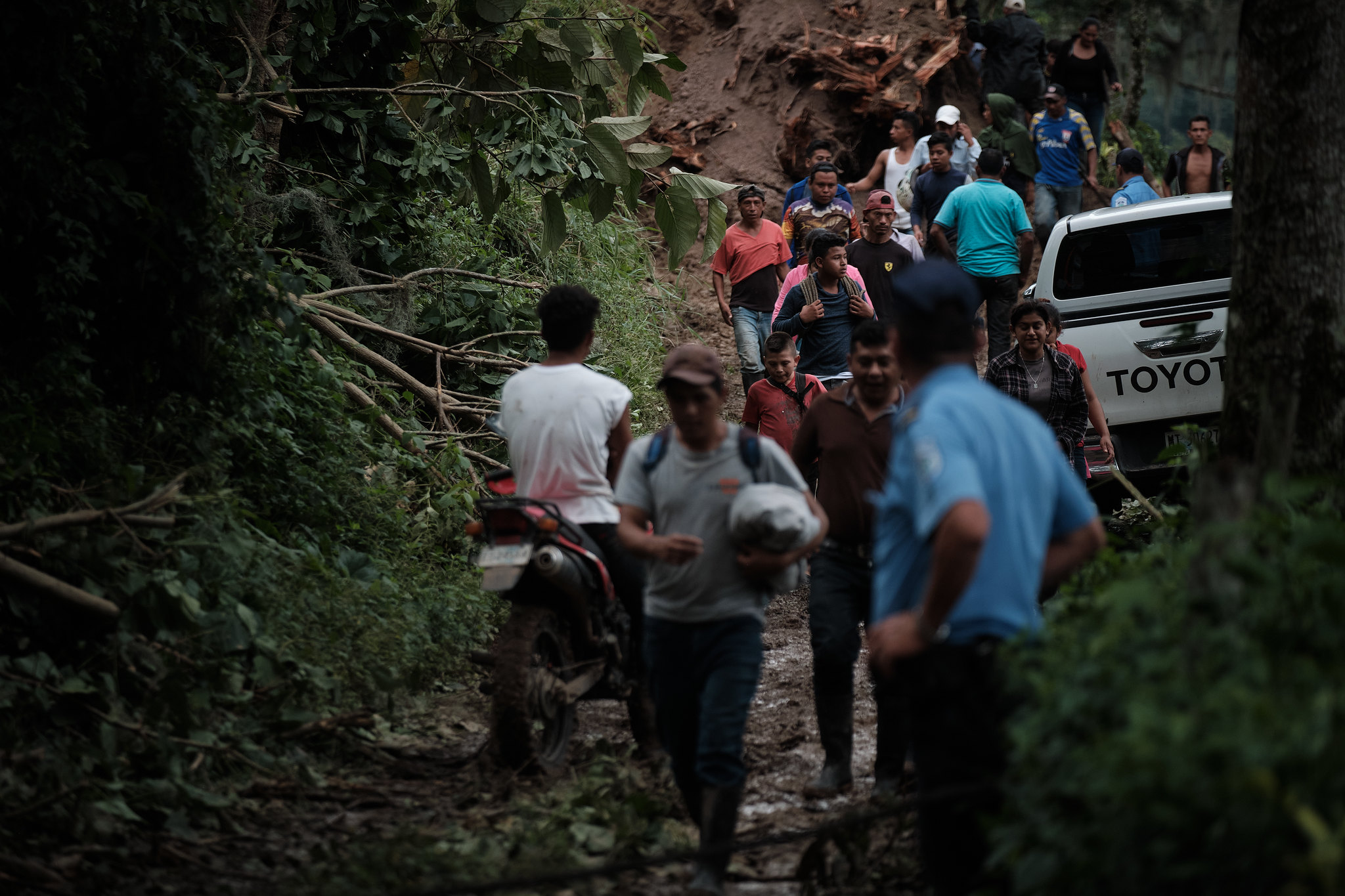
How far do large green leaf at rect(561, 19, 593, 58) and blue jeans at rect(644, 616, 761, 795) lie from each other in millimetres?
4534

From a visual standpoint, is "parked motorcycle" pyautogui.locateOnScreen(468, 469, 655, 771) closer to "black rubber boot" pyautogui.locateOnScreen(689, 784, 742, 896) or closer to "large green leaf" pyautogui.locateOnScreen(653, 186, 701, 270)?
"black rubber boot" pyautogui.locateOnScreen(689, 784, 742, 896)

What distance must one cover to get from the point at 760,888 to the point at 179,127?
423 cm

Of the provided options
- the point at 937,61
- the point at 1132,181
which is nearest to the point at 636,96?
the point at 1132,181

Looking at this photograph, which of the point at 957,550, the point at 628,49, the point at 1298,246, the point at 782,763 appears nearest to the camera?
the point at 957,550

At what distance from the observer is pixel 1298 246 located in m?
4.64

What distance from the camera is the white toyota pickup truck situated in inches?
350

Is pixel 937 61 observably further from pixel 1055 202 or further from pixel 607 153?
pixel 607 153

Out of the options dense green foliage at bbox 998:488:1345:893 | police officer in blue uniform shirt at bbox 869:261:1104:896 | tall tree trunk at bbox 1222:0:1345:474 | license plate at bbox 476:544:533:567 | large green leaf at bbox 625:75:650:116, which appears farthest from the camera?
large green leaf at bbox 625:75:650:116

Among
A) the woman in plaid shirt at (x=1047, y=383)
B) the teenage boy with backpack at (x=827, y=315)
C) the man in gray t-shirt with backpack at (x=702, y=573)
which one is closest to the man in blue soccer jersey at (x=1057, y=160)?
the teenage boy with backpack at (x=827, y=315)

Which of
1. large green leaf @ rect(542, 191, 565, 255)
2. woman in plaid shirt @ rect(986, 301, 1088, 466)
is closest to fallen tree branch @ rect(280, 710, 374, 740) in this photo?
large green leaf @ rect(542, 191, 565, 255)

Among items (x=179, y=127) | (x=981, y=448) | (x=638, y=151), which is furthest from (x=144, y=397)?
(x=981, y=448)

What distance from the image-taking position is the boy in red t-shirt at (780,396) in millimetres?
7973

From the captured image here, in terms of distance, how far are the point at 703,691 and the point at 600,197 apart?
433cm

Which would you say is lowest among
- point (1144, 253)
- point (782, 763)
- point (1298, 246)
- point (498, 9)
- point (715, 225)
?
point (782, 763)
